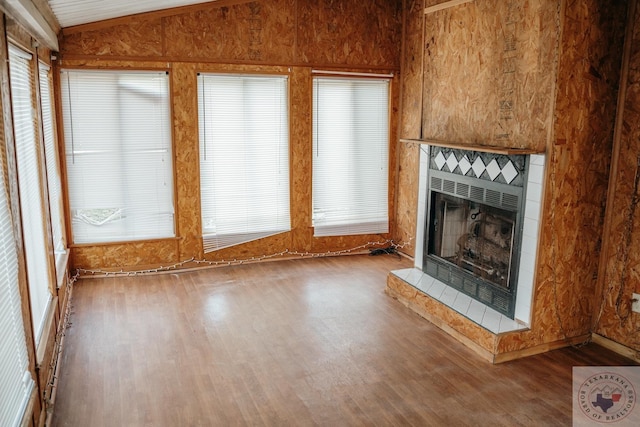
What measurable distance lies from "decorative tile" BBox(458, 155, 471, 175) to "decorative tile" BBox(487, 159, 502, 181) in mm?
265

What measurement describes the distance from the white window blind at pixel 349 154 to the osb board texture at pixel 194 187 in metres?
0.13

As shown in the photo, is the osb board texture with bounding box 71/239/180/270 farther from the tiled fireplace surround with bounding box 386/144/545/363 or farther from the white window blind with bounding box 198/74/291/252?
the tiled fireplace surround with bounding box 386/144/545/363

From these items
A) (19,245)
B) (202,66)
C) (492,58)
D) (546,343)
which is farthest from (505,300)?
(202,66)

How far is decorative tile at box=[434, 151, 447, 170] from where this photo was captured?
511 centimetres

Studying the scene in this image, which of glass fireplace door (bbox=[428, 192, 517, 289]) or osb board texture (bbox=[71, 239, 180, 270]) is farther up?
glass fireplace door (bbox=[428, 192, 517, 289])

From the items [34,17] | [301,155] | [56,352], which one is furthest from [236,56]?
[56,352]

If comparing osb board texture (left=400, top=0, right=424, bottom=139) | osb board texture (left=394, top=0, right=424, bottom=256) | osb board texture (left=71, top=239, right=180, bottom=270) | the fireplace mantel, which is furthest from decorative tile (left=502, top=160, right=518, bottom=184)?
osb board texture (left=71, top=239, right=180, bottom=270)

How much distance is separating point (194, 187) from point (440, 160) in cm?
281

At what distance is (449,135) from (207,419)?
3.24m

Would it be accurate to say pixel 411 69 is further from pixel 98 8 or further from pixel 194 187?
pixel 98 8

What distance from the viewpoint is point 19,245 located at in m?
3.07

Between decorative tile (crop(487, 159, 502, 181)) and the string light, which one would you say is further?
the string light

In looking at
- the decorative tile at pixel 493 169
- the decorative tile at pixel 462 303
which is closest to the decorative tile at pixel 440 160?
the decorative tile at pixel 493 169

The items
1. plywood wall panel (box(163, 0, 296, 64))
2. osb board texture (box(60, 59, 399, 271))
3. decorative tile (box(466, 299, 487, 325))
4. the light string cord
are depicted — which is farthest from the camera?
osb board texture (box(60, 59, 399, 271))
